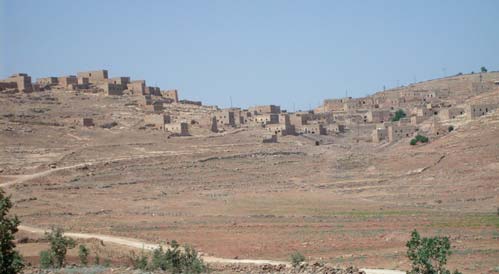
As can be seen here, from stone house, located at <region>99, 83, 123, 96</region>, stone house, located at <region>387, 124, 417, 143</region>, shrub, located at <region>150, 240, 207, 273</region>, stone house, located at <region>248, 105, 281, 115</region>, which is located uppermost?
stone house, located at <region>99, 83, 123, 96</region>

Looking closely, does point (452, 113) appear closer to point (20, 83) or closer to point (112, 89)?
point (112, 89)

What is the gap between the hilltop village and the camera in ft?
225

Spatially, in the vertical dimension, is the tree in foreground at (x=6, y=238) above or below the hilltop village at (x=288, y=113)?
below

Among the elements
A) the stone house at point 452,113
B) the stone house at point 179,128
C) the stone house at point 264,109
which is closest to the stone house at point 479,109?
the stone house at point 452,113

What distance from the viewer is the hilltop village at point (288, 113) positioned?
225ft

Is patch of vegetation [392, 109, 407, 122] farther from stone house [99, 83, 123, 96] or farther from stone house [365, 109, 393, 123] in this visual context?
stone house [99, 83, 123, 96]

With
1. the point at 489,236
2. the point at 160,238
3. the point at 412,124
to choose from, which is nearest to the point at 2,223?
the point at 160,238

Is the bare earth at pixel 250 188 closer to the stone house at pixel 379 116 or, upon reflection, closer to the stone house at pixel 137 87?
the stone house at pixel 137 87

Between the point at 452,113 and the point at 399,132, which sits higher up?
the point at 452,113

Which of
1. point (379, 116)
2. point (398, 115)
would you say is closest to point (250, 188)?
point (398, 115)

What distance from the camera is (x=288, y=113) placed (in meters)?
89.5

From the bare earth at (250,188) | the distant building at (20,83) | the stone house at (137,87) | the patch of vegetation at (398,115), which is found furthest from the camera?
the stone house at (137,87)

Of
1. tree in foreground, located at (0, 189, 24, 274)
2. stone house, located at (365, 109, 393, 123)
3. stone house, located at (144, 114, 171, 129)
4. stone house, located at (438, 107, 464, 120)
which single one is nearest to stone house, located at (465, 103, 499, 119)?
stone house, located at (438, 107, 464, 120)

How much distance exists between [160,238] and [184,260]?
1259 centimetres
